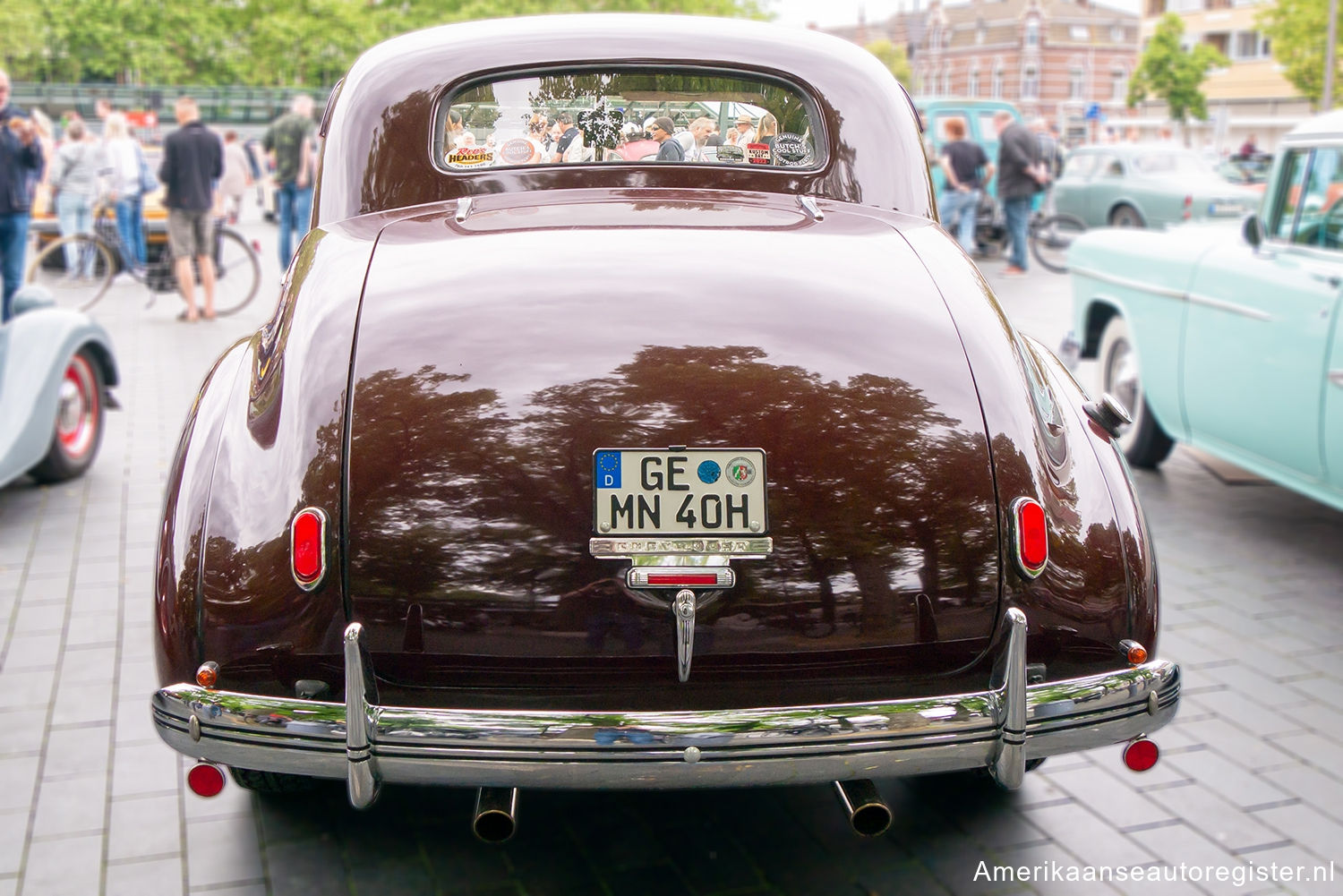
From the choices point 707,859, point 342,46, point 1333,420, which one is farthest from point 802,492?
point 342,46

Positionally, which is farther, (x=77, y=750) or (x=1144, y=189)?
(x=1144, y=189)

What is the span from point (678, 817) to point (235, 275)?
10.2 meters

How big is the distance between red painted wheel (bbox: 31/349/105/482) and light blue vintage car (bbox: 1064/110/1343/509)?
537 centimetres

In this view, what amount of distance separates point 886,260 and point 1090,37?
119 metres

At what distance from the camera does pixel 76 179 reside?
1369cm

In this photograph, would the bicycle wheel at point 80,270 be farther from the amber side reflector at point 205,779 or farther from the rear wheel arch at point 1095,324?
the amber side reflector at point 205,779

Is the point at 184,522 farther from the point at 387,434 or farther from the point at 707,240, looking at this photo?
the point at 707,240

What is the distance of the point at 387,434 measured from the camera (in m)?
2.57

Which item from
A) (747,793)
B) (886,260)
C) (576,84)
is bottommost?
(747,793)

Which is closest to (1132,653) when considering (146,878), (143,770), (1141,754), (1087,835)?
(1141,754)

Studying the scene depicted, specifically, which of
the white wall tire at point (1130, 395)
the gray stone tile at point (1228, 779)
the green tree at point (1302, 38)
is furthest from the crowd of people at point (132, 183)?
the green tree at point (1302, 38)

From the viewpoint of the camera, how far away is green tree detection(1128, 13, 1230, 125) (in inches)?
2338

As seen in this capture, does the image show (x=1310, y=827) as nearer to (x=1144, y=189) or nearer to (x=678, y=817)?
(x=678, y=817)

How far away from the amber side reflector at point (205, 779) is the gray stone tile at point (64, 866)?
0.59 m
